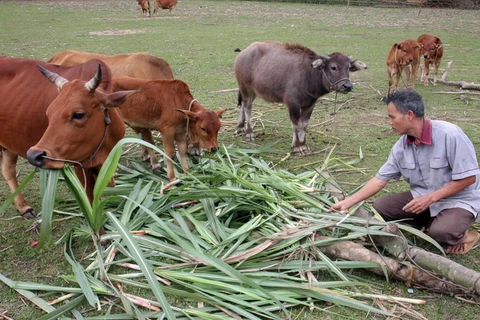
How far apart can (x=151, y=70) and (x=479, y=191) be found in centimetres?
480

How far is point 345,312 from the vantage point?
11.6 ft

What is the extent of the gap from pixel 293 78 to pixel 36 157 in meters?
4.61

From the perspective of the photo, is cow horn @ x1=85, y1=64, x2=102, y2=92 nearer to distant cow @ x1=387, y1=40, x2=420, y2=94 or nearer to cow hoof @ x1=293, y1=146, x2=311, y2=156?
cow hoof @ x1=293, y1=146, x2=311, y2=156

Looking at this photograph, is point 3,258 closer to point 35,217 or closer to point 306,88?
point 35,217

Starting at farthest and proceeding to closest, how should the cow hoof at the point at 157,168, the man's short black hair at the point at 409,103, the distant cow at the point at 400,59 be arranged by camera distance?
1. the distant cow at the point at 400,59
2. the cow hoof at the point at 157,168
3. the man's short black hair at the point at 409,103

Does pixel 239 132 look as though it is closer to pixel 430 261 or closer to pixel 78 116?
pixel 78 116

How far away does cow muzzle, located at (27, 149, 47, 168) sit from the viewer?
3629 millimetres

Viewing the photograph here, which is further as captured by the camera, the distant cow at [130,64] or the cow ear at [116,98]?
the distant cow at [130,64]

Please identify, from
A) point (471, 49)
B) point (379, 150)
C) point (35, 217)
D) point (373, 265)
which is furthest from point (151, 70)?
point (471, 49)

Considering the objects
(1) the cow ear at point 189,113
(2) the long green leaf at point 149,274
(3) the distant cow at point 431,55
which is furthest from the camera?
(3) the distant cow at point 431,55

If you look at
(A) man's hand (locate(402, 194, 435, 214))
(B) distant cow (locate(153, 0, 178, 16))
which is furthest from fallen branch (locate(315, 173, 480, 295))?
(B) distant cow (locate(153, 0, 178, 16))

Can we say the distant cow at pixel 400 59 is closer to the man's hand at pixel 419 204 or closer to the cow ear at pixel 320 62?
the cow ear at pixel 320 62

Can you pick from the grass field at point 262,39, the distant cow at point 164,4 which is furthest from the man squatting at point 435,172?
the distant cow at point 164,4

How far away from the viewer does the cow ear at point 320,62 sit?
712 centimetres
